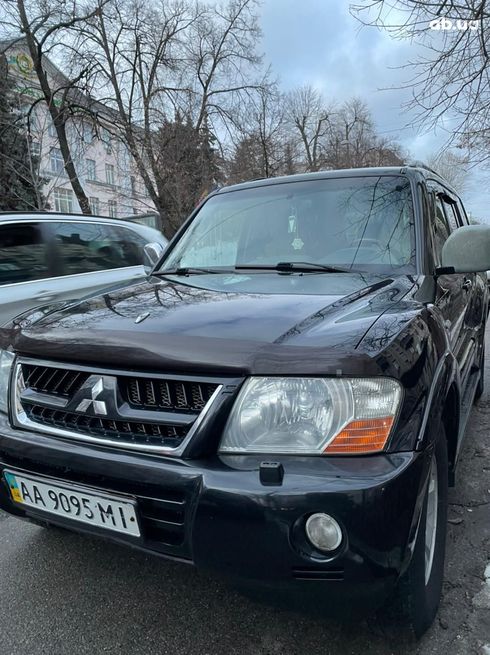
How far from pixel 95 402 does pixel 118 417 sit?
11 centimetres

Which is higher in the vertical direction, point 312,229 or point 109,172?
point 109,172

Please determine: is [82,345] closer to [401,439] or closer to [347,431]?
[347,431]

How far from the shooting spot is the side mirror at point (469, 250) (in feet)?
7.52

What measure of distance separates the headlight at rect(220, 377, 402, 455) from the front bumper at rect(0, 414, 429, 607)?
43 mm

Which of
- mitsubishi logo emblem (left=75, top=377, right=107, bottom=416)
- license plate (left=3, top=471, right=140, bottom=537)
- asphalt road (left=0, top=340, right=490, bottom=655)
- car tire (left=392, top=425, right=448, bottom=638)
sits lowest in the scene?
asphalt road (left=0, top=340, right=490, bottom=655)

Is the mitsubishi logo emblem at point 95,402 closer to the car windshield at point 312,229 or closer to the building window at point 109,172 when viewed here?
the car windshield at point 312,229

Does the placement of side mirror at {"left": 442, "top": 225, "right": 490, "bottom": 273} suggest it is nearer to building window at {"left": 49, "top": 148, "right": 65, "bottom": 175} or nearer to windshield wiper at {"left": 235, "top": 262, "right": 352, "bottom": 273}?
windshield wiper at {"left": 235, "top": 262, "right": 352, "bottom": 273}

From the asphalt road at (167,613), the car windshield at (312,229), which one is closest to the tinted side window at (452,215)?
the car windshield at (312,229)

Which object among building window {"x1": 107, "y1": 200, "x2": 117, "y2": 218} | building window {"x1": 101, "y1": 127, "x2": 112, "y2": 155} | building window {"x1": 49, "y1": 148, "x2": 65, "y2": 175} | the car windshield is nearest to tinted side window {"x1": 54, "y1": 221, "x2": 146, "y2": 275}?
the car windshield

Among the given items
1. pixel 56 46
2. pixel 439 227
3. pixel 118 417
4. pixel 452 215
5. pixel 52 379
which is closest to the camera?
pixel 118 417

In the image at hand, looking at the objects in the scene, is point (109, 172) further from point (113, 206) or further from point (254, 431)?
point (254, 431)

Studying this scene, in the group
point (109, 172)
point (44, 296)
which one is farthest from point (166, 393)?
point (109, 172)

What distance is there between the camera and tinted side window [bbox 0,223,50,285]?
429 cm

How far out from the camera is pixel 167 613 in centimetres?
201
